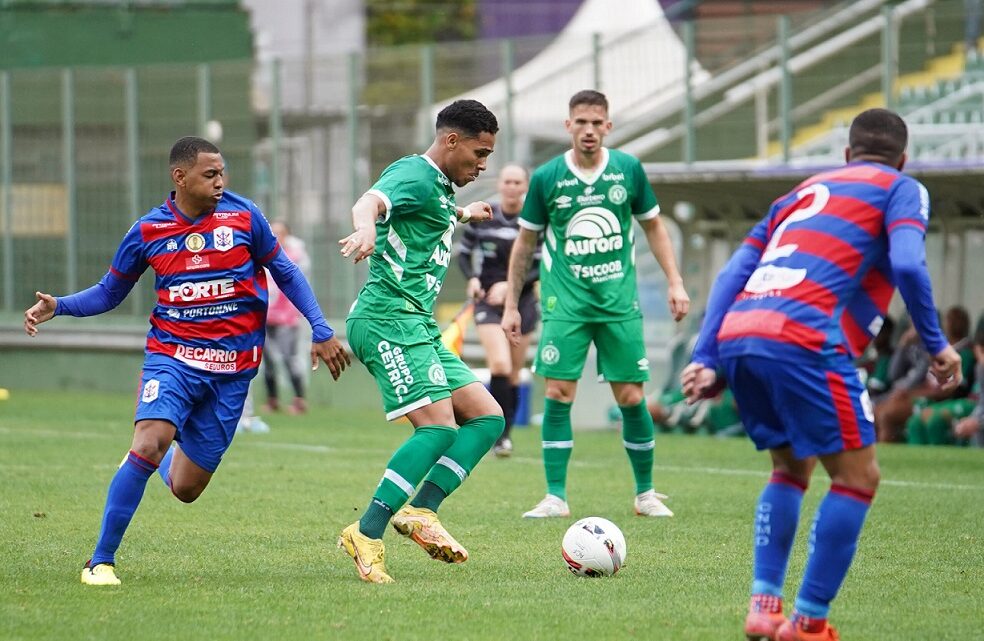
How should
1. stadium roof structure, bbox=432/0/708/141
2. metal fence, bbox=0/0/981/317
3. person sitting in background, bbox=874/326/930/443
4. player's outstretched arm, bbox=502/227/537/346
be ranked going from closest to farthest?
player's outstretched arm, bbox=502/227/537/346, person sitting in background, bbox=874/326/930/443, metal fence, bbox=0/0/981/317, stadium roof structure, bbox=432/0/708/141

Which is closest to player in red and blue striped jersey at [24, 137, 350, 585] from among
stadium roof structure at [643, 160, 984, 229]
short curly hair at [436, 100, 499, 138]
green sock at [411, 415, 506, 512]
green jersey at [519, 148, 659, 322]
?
green sock at [411, 415, 506, 512]

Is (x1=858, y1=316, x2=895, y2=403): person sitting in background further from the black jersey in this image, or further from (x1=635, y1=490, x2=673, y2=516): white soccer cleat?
(x1=635, y1=490, x2=673, y2=516): white soccer cleat

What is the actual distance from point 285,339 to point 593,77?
479 cm

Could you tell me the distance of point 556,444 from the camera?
9773mm

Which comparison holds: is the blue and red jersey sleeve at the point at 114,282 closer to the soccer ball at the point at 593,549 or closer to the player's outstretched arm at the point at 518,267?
the soccer ball at the point at 593,549

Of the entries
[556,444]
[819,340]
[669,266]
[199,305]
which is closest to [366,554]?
[199,305]

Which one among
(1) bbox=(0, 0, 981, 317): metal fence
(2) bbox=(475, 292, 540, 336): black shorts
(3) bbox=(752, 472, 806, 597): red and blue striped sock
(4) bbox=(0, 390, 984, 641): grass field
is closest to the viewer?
(3) bbox=(752, 472, 806, 597): red and blue striped sock

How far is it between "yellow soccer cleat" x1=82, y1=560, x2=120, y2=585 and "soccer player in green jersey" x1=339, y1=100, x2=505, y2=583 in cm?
97

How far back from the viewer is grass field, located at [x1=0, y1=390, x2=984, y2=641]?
19.6 feet

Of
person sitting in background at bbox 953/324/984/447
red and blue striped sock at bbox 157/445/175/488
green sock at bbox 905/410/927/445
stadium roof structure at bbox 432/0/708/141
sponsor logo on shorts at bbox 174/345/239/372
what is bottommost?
green sock at bbox 905/410/927/445

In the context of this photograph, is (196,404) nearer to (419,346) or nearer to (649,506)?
(419,346)

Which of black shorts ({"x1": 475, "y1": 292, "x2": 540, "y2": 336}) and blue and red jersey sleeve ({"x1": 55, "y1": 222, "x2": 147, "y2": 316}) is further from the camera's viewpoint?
black shorts ({"x1": 475, "y1": 292, "x2": 540, "y2": 336})

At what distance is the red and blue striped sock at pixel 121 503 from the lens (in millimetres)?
6875

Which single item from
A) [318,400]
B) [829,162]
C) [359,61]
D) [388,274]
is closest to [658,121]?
[829,162]
